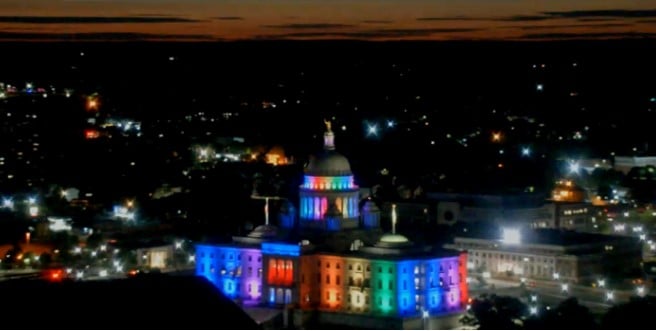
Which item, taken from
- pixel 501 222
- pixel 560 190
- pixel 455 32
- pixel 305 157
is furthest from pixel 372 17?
pixel 305 157

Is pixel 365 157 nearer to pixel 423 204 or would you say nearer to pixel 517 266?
pixel 423 204

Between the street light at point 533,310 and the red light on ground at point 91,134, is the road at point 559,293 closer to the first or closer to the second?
the street light at point 533,310

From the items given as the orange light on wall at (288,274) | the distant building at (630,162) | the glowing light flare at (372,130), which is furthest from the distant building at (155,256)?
the glowing light flare at (372,130)

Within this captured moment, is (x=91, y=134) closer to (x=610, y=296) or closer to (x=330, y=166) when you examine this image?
(x=330, y=166)

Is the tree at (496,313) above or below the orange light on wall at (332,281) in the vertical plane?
below

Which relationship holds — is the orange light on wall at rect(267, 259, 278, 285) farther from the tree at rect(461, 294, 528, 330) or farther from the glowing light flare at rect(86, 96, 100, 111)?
the glowing light flare at rect(86, 96, 100, 111)

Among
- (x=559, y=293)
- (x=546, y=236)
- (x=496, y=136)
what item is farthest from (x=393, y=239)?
(x=496, y=136)
